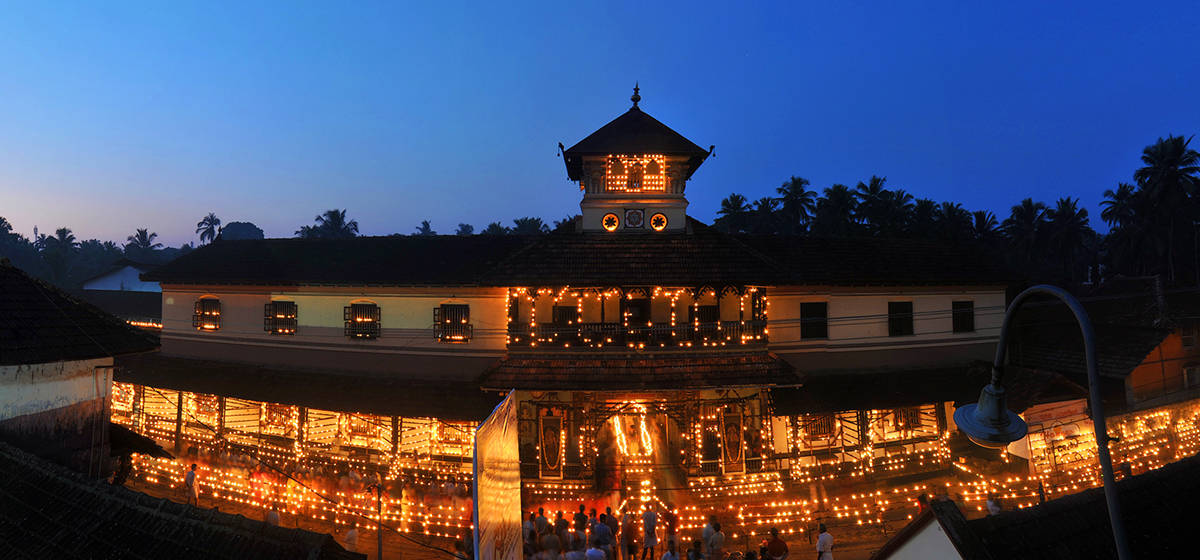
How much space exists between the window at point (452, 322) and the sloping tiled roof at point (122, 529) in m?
11.3

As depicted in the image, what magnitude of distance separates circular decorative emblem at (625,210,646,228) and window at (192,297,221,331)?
1708cm

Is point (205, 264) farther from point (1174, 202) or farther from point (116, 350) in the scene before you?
point (1174, 202)

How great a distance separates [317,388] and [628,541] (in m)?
12.3

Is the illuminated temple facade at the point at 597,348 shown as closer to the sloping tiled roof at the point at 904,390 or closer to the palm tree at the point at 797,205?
the sloping tiled roof at the point at 904,390

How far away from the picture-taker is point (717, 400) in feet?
54.6

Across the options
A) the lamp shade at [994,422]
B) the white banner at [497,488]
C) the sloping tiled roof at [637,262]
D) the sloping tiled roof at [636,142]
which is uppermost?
the sloping tiled roof at [636,142]

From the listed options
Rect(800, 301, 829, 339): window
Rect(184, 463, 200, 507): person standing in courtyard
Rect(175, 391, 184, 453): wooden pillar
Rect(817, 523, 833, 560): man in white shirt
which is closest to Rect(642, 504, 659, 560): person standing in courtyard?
Rect(817, 523, 833, 560): man in white shirt

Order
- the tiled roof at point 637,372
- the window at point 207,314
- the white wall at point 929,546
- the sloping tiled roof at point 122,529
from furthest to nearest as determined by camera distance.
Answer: the window at point 207,314, the tiled roof at point 637,372, the white wall at point 929,546, the sloping tiled roof at point 122,529

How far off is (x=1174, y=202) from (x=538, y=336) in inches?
1932

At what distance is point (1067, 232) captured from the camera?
4753 cm

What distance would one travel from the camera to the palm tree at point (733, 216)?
54.5m

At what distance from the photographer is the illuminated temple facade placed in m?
16.4

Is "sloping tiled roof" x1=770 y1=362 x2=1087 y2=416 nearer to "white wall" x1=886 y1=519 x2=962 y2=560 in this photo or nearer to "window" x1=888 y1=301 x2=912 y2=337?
"window" x1=888 y1=301 x2=912 y2=337

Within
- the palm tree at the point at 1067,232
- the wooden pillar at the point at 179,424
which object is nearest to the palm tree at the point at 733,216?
the palm tree at the point at 1067,232
